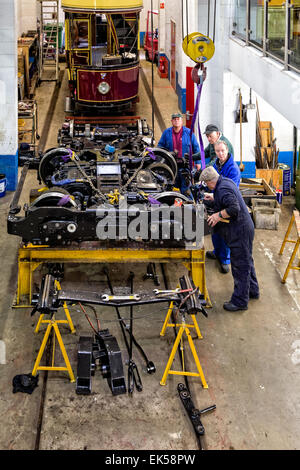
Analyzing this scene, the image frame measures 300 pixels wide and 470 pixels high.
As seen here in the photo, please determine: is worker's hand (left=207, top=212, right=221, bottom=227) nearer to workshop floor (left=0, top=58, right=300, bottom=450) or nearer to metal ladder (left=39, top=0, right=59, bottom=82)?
workshop floor (left=0, top=58, right=300, bottom=450)

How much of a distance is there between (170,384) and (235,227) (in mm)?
1735

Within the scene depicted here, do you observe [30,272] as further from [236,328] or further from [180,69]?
[180,69]

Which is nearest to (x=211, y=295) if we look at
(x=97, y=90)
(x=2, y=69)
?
(x=2, y=69)

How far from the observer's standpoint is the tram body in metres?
12.3

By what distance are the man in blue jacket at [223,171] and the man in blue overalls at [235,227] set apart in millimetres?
469

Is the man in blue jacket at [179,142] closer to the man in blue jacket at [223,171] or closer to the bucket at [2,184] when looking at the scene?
the man in blue jacket at [223,171]

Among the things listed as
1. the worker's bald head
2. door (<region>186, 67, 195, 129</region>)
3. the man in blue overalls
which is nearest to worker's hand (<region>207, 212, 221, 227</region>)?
the man in blue overalls

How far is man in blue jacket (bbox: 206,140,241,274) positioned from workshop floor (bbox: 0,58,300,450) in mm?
180

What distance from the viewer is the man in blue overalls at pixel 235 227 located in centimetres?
592

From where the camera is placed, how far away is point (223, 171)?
6.71 metres

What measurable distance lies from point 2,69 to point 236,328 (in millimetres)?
5627

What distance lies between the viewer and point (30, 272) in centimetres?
619

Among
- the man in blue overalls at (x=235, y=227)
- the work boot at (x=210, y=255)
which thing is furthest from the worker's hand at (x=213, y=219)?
the work boot at (x=210, y=255)

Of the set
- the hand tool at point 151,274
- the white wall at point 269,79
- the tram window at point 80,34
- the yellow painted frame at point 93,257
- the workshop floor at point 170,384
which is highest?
the tram window at point 80,34
